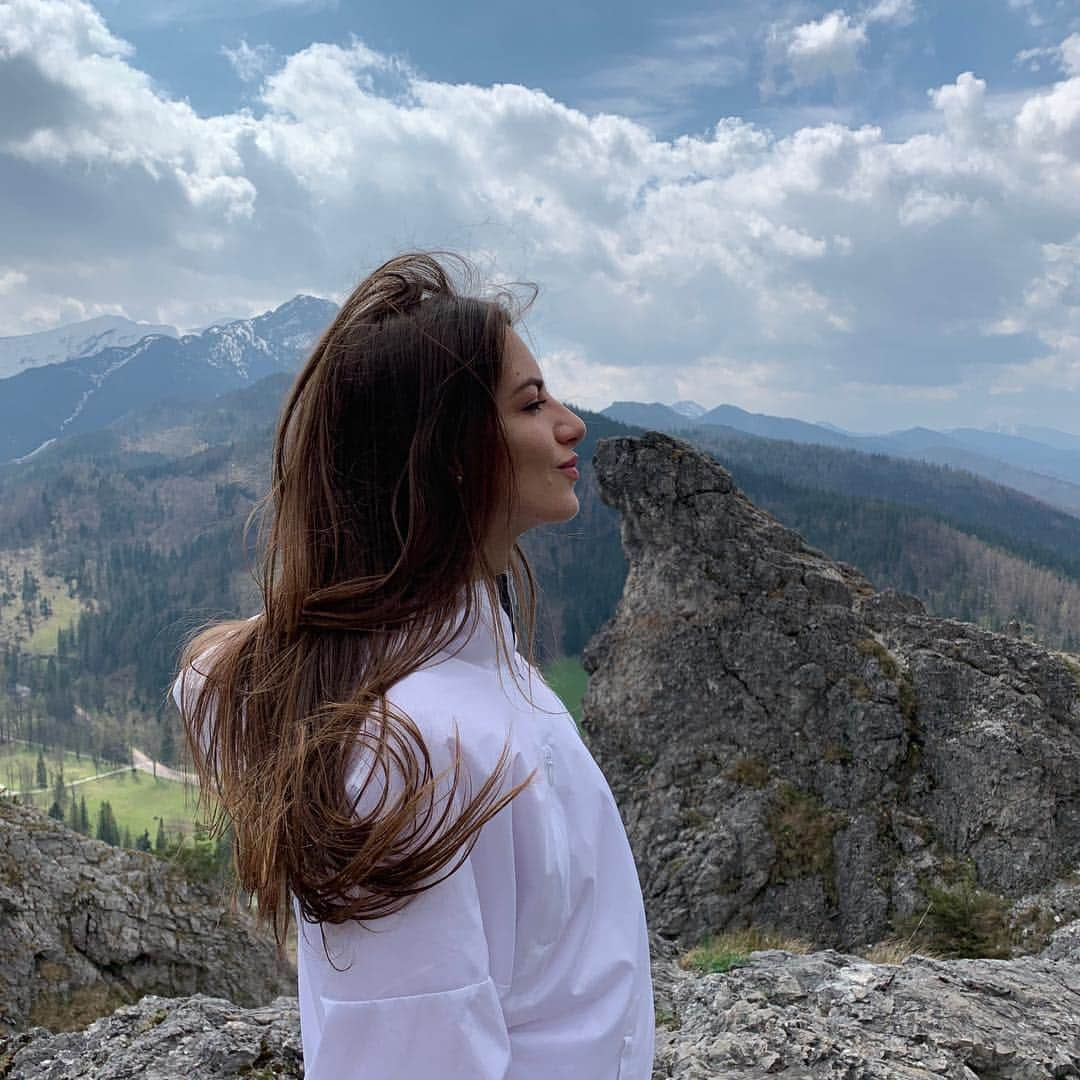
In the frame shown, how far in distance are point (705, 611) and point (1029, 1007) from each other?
14.3 metres

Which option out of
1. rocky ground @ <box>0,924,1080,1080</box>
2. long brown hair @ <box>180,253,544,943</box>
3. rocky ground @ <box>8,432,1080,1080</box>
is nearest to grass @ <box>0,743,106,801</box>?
rocky ground @ <box>8,432,1080,1080</box>

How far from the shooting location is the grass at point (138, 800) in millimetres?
134000

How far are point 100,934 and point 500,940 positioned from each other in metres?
9.96

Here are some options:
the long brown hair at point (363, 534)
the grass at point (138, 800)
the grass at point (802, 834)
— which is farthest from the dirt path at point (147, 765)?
the long brown hair at point (363, 534)

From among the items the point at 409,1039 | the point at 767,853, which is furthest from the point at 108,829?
the point at 409,1039

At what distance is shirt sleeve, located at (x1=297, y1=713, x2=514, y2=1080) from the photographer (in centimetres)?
171

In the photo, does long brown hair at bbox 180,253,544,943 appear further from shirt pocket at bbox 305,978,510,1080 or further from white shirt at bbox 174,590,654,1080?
shirt pocket at bbox 305,978,510,1080

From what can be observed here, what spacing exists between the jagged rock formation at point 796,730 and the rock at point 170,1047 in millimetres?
12308

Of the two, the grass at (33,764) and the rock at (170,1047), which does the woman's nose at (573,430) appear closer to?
the rock at (170,1047)

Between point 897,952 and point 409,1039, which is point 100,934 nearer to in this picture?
point 897,952

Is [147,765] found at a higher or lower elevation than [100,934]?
lower

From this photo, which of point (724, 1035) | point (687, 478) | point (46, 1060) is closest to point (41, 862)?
point (46, 1060)

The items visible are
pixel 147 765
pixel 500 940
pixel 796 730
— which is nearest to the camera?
pixel 500 940

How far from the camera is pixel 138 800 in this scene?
149 m
